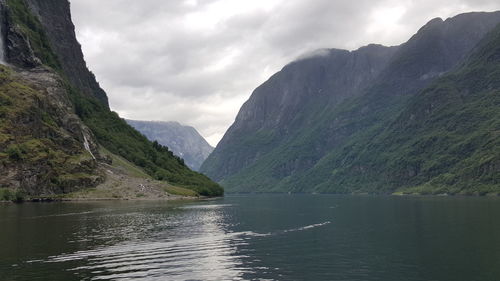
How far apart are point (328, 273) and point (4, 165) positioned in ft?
606

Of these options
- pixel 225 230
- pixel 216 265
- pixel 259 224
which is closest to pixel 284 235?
pixel 225 230

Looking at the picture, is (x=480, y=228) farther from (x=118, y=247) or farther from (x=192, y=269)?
(x=118, y=247)

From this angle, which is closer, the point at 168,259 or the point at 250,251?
the point at 168,259

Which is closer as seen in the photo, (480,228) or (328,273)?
(328,273)

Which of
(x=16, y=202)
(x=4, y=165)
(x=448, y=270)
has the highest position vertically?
(x=4, y=165)

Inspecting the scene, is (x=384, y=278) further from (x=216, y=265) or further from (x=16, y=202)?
(x=16, y=202)

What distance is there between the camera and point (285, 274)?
50688mm

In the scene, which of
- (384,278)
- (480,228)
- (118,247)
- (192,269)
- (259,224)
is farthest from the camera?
(259,224)

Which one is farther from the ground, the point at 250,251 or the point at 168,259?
the point at 168,259

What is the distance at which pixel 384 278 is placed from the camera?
48562 millimetres

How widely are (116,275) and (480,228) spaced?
7251cm

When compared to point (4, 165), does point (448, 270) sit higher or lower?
lower

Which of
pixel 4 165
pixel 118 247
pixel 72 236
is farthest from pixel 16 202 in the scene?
pixel 118 247

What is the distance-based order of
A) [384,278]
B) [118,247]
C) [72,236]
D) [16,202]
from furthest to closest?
1. [16,202]
2. [72,236]
3. [118,247]
4. [384,278]
